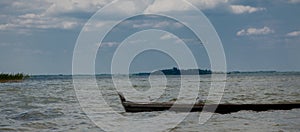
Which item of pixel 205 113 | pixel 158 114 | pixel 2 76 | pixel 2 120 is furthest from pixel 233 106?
pixel 2 76

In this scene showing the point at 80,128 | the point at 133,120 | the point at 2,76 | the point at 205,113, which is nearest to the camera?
the point at 80,128

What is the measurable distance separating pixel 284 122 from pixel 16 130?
33.0ft

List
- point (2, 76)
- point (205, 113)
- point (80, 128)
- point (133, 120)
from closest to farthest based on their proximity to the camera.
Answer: point (80, 128), point (133, 120), point (205, 113), point (2, 76)

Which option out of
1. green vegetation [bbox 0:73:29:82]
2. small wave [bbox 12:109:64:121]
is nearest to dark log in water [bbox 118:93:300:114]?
small wave [bbox 12:109:64:121]

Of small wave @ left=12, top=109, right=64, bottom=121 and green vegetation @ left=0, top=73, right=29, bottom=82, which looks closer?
small wave @ left=12, top=109, right=64, bottom=121

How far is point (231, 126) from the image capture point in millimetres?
16719

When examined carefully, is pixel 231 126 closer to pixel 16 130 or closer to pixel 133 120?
pixel 133 120

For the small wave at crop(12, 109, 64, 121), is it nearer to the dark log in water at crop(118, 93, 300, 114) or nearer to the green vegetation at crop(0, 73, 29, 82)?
the dark log in water at crop(118, 93, 300, 114)

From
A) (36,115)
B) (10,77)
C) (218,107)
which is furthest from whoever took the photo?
(10,77)

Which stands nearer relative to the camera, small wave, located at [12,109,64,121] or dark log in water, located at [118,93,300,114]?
small wave, located at [12,109,64,121]

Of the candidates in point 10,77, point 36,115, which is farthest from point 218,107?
point 10,77

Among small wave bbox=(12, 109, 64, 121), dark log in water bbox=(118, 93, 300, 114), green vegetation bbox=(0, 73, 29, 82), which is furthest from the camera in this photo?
green vegetation bbox=(0, 73, 29, 82)

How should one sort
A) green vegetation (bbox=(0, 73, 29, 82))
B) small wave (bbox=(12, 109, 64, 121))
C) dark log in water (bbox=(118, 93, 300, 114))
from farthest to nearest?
green vegetation (bbox=(0, 73, 29, 82))
dark log in water (bbox=(118, 93, 300, 114))
small wave (bbox=(12, 109, 64, 121))

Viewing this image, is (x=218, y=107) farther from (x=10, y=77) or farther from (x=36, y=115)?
(x=10, y=77)
